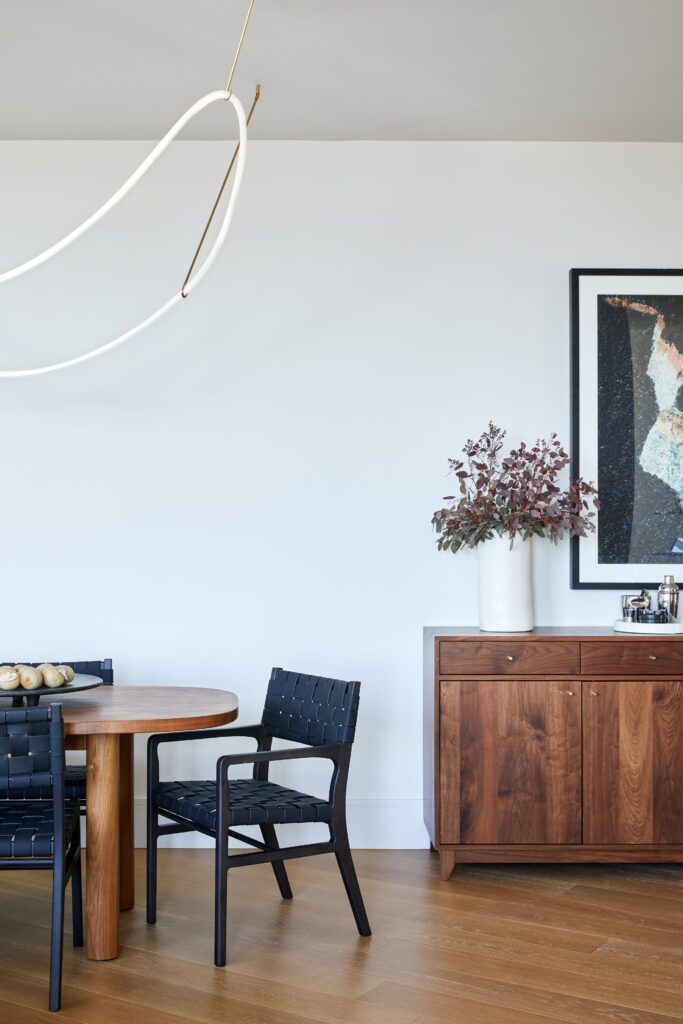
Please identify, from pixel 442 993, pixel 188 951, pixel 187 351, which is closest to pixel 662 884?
pixel 442 993

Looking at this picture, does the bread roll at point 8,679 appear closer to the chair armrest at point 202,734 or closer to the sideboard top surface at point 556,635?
the chair armrest at point 202,734

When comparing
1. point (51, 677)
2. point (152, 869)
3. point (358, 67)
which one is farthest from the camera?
point (358, 67)

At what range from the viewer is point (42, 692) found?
121 inches

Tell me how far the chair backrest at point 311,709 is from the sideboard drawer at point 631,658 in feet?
3.24

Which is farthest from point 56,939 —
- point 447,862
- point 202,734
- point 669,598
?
point 669,598

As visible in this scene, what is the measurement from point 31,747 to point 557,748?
6.39ft

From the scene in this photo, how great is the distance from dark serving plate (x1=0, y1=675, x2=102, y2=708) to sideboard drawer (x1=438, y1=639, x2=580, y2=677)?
128cm

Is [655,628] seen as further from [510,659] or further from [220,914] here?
[220,914]

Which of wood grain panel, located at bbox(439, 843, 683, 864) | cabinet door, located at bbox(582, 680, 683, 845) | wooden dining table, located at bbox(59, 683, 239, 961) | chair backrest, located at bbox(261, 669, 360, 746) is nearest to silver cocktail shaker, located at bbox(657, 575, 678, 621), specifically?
cabinet door, located at bbox(582, 680, 683, 845)

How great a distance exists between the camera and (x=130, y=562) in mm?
4301

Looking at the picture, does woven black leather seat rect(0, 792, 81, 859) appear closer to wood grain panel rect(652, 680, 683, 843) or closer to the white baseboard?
the white baseboard

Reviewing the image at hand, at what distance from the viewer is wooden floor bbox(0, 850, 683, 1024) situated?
2.65 metres

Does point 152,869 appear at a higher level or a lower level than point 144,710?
lower

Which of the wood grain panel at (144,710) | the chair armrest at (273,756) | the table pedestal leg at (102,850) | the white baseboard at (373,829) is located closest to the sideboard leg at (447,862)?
the white baseboard at (373,829)
